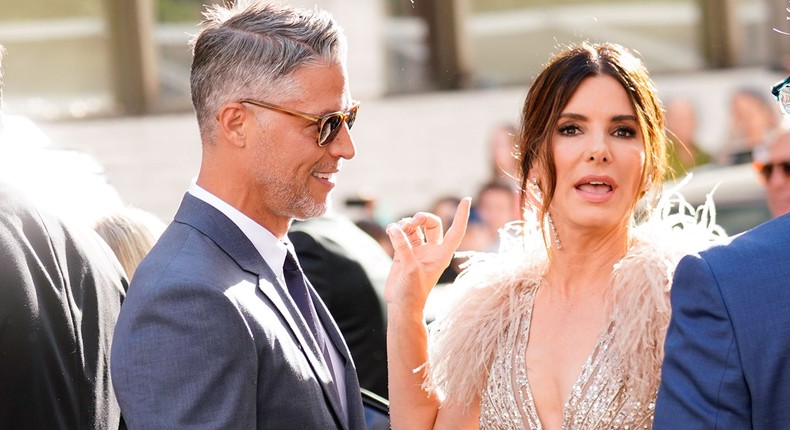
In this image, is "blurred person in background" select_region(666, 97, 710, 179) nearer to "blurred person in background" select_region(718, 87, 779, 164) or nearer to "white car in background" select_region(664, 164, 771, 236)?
"blurred person in background" select_region(718, 87, 779, 164)

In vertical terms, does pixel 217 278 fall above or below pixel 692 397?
above

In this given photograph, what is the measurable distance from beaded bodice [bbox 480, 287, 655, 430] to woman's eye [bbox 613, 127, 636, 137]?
462 millimetres

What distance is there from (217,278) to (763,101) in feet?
23.3

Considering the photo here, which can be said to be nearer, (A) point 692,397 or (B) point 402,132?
(A) point 692,397

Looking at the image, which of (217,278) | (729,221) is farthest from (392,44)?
(217,278)

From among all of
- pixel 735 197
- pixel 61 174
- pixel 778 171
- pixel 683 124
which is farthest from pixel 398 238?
pixel 683 124

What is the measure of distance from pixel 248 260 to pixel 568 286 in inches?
36.1

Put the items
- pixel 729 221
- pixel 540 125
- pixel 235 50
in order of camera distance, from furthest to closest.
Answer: pixel 729 221, pixel 540 125, pixel 235 50

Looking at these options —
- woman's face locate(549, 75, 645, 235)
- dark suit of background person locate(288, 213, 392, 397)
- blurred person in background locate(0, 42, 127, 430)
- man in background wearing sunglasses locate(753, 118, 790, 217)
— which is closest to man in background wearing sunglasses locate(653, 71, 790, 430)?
woman's face locate(549, 75, 645, 235)

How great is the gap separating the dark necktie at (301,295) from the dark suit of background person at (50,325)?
1.77 ft

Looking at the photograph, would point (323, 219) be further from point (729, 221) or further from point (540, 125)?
point (729, 221)

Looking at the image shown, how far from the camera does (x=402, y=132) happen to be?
392 inches

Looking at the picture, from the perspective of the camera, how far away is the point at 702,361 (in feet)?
6.47

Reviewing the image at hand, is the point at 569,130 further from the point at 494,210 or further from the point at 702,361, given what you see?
the point at 494,210
